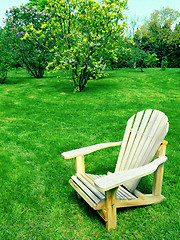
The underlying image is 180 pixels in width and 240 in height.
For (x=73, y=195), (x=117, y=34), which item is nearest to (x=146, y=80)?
(x=117, y=34)

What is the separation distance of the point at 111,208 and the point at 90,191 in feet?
1.07

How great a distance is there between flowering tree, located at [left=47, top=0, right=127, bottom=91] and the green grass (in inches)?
90.1

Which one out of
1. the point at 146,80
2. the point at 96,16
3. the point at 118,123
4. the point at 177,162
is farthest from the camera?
the point at 146,80

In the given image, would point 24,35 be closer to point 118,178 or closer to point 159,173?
point 159,173

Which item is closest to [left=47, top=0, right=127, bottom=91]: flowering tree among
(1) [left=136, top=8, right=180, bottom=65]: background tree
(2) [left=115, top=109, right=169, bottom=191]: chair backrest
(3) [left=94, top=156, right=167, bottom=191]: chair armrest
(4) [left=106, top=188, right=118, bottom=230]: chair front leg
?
(2) [left=115, top=109, right=169, bottom=191]: chair backrest

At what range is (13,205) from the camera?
2.68 m

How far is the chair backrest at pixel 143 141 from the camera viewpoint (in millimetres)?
2535

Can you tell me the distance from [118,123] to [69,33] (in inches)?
223

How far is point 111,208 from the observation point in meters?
2.14

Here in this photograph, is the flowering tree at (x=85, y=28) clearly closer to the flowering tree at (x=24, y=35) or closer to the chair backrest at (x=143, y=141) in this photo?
the flowering tree at (x=24, y=35)

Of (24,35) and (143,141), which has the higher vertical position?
(24,35)

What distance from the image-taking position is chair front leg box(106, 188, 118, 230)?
2.06m

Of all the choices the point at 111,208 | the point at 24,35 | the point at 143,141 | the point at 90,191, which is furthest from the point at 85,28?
the point at 111,208

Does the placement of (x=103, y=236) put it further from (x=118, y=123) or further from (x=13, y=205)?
(x=118, y=123)
